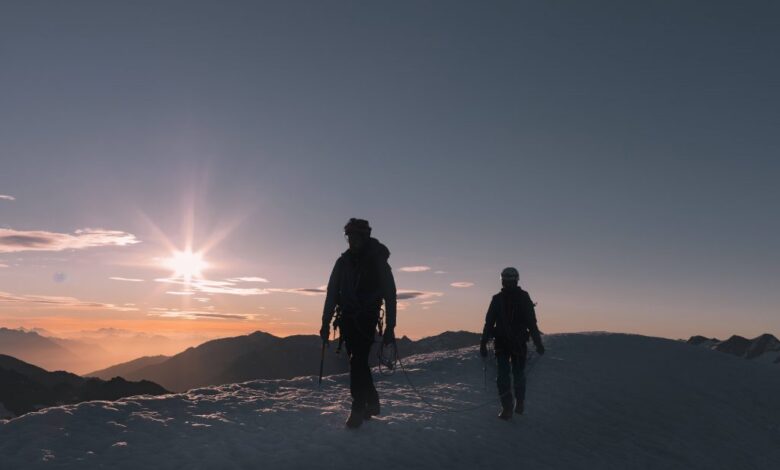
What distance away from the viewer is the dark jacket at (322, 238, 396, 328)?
1005 cm

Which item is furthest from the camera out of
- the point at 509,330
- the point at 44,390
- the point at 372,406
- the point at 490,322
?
the point at 44,390

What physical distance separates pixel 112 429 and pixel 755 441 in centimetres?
1511

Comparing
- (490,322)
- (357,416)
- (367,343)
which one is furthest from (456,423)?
(367,343)

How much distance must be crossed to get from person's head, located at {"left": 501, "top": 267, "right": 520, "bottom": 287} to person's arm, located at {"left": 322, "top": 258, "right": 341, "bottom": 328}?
157 inches

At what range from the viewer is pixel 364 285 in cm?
1012

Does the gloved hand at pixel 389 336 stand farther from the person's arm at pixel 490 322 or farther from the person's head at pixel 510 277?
the person's head at pixel 510 277

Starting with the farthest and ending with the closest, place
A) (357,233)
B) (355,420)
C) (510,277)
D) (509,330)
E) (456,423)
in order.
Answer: (510,277), (509,330), (456,423), (355,420), (357,233)

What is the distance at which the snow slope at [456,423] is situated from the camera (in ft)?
30.3

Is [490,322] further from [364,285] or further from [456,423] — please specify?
[364,285]

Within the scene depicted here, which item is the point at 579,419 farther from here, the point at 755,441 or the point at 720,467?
the point at 755,441

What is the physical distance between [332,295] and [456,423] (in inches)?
155

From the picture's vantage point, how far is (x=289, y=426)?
10852mm

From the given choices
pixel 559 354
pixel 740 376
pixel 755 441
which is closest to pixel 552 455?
pixel 755 441

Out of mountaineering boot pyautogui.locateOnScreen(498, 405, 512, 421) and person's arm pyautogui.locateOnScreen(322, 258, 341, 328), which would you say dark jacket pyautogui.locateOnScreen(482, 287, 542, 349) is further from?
person's arm pyautogui.locateOnScreen(322, 258, 341, 328)
